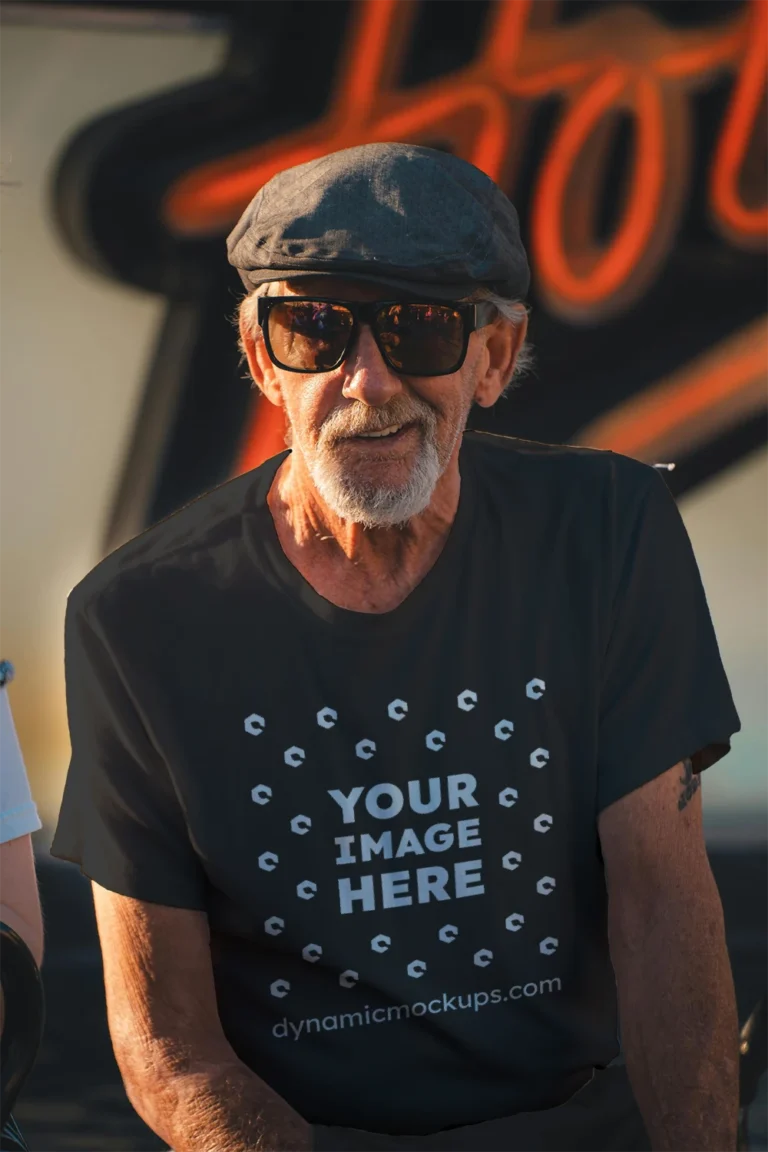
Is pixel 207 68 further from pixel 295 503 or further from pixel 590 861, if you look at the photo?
pixel 590 861

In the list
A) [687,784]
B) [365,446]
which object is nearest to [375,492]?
[365,446]

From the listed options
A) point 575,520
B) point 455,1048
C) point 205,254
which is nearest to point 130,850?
point 455,1048

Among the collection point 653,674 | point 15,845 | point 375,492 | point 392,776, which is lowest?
point 15,845

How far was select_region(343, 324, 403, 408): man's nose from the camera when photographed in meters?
1.60

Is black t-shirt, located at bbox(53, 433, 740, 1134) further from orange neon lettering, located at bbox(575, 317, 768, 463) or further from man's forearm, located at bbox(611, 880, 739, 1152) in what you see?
orange neon lettering, located at bbox(575, 317, 768, 463)

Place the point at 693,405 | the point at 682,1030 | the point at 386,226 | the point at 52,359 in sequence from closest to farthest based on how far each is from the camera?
the point at 386,226 < the point at 682,1030 < the point at 52,359 < the point at 693,405

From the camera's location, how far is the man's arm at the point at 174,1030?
1594 millimetres

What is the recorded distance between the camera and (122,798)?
5.40 ft

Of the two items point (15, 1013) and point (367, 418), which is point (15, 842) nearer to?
point (15, 1013)

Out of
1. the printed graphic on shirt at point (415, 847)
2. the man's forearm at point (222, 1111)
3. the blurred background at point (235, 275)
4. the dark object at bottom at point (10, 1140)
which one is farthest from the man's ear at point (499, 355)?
the dark object at bottom at point (10, 1140)

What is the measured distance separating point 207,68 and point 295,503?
0.94m

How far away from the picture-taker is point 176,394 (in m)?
2.37

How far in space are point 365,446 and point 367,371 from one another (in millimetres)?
95

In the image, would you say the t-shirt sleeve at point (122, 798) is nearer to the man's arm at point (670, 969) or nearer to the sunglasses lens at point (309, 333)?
the sunglasses lens at point (309, 333)
